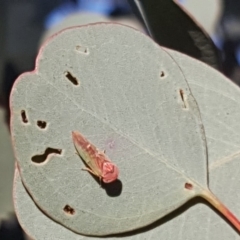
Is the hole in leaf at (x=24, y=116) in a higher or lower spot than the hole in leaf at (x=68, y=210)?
higher

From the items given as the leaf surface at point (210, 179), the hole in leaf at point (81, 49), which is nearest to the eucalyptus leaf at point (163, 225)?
the leaf surface at point (210, 179)

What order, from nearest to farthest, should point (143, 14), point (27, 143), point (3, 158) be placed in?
point (27, 143)
point (143, 14)
point (3, 158)

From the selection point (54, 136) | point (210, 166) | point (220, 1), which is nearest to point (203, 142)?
point (210, 166)

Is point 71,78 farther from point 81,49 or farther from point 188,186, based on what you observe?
point 188,186

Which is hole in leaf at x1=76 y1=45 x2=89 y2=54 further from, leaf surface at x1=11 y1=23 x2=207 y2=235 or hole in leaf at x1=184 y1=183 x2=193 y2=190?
hole in leaf at x1=184 y1=183 x2=193 y2=190

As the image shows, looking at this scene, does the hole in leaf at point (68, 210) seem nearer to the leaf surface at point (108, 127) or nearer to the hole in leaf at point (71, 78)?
the leaf surface at point (108, 127)

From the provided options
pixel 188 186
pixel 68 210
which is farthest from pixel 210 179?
pixel 68 210

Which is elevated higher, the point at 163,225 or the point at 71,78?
the point at 71,78

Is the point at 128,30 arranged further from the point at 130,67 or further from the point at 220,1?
the point at 220,1
